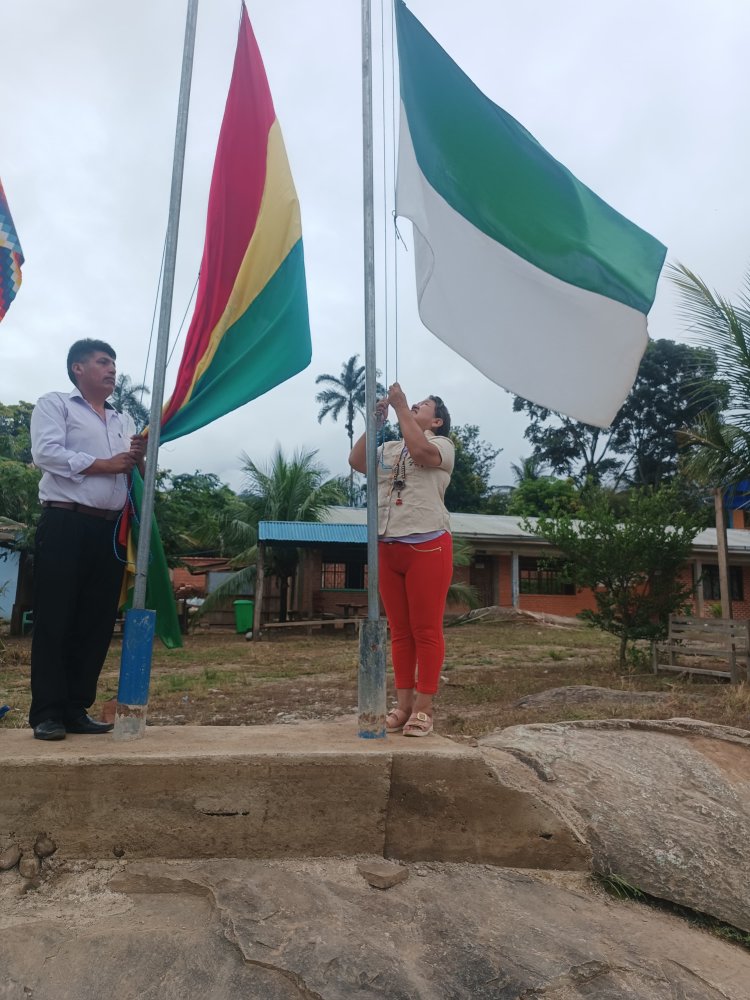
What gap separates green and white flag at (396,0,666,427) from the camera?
318cm

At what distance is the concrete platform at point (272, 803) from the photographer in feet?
7.76

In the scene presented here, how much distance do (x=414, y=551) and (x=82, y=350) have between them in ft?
5.53

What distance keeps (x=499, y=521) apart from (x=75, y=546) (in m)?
22.0

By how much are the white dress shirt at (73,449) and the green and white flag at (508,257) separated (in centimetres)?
149

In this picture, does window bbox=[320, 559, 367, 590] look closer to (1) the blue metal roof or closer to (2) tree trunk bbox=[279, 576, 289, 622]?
(2) tree trunk bbox=[279, 576, 289, 622]

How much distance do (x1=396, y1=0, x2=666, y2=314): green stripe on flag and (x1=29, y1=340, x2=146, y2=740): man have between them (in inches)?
70.1

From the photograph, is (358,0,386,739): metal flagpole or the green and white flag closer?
(358,0,386,739): metal flagpole

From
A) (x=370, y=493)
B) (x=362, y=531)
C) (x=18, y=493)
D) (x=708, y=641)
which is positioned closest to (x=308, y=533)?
(x=362, y=531)

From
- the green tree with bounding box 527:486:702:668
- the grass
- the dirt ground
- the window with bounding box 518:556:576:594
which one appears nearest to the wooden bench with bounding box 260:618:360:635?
the dirt ground

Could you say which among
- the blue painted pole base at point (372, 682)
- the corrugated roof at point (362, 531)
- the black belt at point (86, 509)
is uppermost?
the corrugated roof at point (362, 531)

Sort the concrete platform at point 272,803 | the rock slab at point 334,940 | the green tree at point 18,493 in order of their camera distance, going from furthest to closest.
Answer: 1. the green tree at point 18,493
2. the concrete platform at point 272,803
3. the rock slab at point 334,940

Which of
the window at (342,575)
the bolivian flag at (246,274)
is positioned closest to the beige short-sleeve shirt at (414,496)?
the bolivian flag at (246,274)

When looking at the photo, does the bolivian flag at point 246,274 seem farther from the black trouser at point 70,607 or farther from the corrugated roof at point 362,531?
the corrugated roof at point 362,531

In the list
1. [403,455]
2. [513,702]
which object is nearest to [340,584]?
[513,702]
